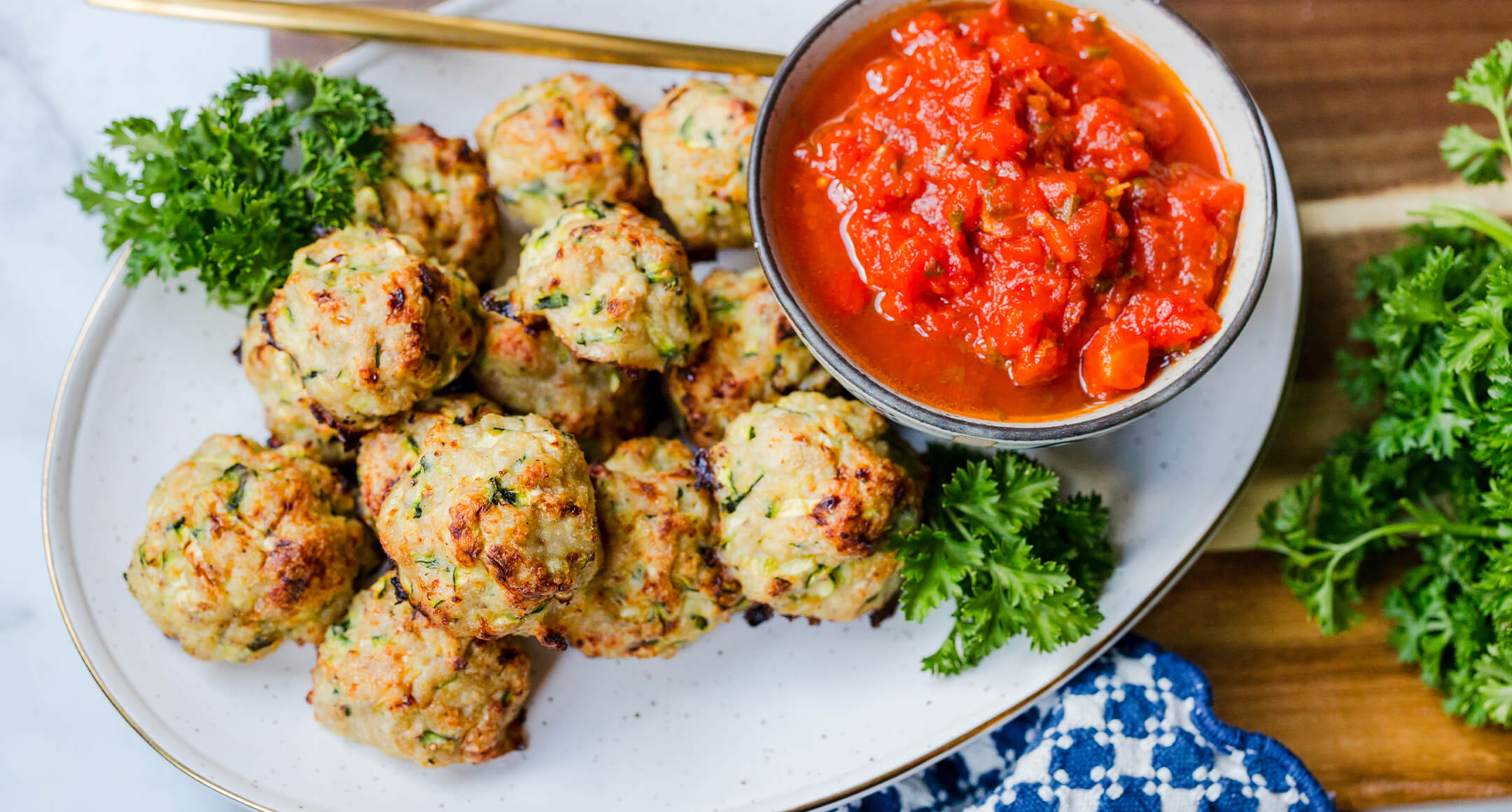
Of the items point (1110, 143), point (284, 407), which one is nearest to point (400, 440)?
point (284, 407)

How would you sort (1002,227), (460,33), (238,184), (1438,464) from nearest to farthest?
(1002,227), (238,184), (460,33), (1438,464)

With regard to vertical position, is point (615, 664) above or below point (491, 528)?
below

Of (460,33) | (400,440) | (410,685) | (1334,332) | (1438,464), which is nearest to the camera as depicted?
(410,685)

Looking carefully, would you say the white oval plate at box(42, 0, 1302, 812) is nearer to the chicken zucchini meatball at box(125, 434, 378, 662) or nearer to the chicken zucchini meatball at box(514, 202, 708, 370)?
the chicken zucchini meatball at box(125, 434, 378, 662)

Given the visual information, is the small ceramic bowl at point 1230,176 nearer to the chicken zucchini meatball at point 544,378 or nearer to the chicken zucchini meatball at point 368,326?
the chicken zucchini meatball at point 544,378

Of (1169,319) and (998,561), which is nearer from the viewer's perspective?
(1169,319)

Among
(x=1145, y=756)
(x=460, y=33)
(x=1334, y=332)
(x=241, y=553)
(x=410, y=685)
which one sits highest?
(x=460, y=33)

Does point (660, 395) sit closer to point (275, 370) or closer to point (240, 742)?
point (275, 370)

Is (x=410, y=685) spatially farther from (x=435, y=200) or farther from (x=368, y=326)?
(x=435, y=200)

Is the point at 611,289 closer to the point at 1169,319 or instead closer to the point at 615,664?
the point at 615,664
